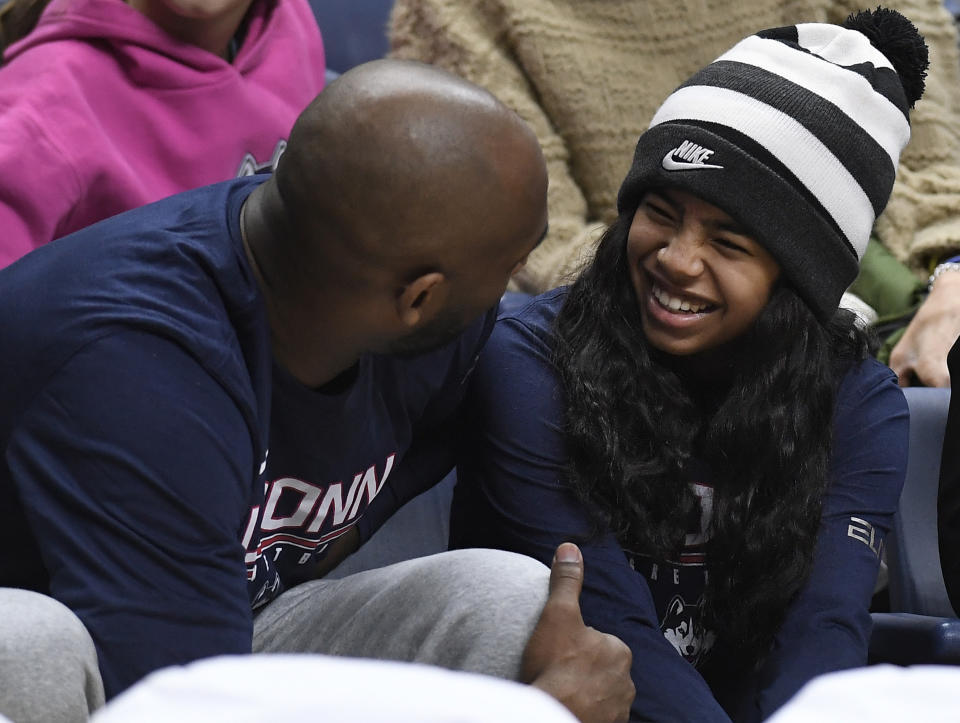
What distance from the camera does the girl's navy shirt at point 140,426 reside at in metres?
1.02

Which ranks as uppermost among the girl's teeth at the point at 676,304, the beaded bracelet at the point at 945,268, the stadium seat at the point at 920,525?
the girl's teeth at the point at 676,304

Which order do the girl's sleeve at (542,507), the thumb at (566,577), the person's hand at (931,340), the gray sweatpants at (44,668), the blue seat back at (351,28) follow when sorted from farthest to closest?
the blue seat back at (351,28) → the person's hand at (931,340) → the girl's sleeve at (542,507) → the thumb at (566,577) → the gray sweatpants at (44,668)

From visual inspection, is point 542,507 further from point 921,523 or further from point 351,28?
point 351,28

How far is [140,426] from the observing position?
103 centimetres

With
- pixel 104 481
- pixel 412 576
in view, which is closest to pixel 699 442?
pixel 412 576

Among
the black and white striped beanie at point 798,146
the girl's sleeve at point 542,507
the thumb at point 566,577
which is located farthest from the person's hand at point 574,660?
the black and white striped beanie at point 798,146

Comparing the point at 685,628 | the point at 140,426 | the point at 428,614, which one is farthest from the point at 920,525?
the point at 140,426

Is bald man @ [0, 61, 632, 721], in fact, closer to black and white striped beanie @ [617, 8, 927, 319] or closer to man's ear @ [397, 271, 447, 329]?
man's ear @ [397, 271, 447, 329]

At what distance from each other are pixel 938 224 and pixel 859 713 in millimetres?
1877

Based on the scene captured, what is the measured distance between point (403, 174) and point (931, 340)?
113 cm

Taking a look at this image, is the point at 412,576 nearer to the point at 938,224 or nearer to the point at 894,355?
the point at 894,355

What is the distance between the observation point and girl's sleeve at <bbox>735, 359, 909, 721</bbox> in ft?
4.61

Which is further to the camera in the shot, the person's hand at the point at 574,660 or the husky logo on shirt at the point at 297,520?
the husky logo on shirt at the point at 297,520

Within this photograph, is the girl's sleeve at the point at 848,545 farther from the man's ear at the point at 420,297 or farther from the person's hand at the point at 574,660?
the man's ear at the point at 420,297
